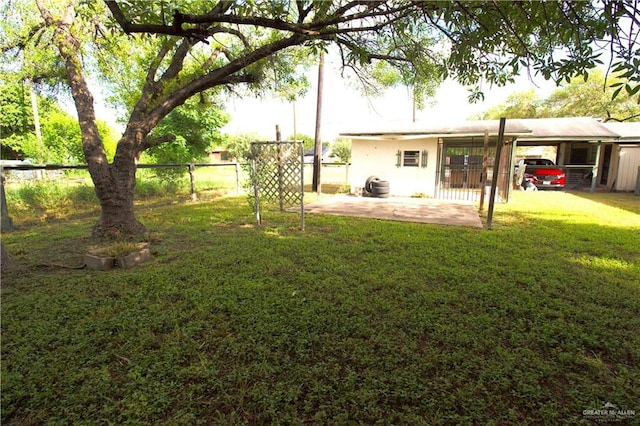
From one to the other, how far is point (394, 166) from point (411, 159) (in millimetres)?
705

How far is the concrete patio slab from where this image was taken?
24.6 feet

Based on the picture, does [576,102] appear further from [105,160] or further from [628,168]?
[105,160]

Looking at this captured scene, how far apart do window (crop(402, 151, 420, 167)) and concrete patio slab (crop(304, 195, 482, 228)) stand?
2420mm

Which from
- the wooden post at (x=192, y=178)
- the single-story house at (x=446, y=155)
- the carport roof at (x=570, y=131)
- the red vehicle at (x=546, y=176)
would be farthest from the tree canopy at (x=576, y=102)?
the wooden post at (x=192, y=178)

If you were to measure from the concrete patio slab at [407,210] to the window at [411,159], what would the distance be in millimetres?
2420

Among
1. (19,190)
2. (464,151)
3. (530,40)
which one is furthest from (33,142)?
(530,40)

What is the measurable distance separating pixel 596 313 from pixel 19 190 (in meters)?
10.3

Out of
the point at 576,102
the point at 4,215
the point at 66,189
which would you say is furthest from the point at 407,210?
the point at 576,102

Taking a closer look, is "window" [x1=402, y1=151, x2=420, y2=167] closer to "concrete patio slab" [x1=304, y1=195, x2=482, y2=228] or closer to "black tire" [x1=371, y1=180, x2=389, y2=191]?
"black tire" [x1=371, y1=180, x2=389, y2=191]

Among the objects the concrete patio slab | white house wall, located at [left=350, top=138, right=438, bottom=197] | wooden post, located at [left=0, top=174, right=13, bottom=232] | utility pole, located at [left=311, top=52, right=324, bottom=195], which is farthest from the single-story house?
wooden post, located at [left=0, top=174, right=13, bottom=232]

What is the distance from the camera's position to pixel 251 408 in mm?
1857

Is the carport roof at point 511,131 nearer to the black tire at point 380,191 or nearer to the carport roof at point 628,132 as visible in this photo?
the carport roof at point 628,132

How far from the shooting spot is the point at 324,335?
8.45ft

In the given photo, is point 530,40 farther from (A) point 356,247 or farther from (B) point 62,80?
(B) point 62,80
